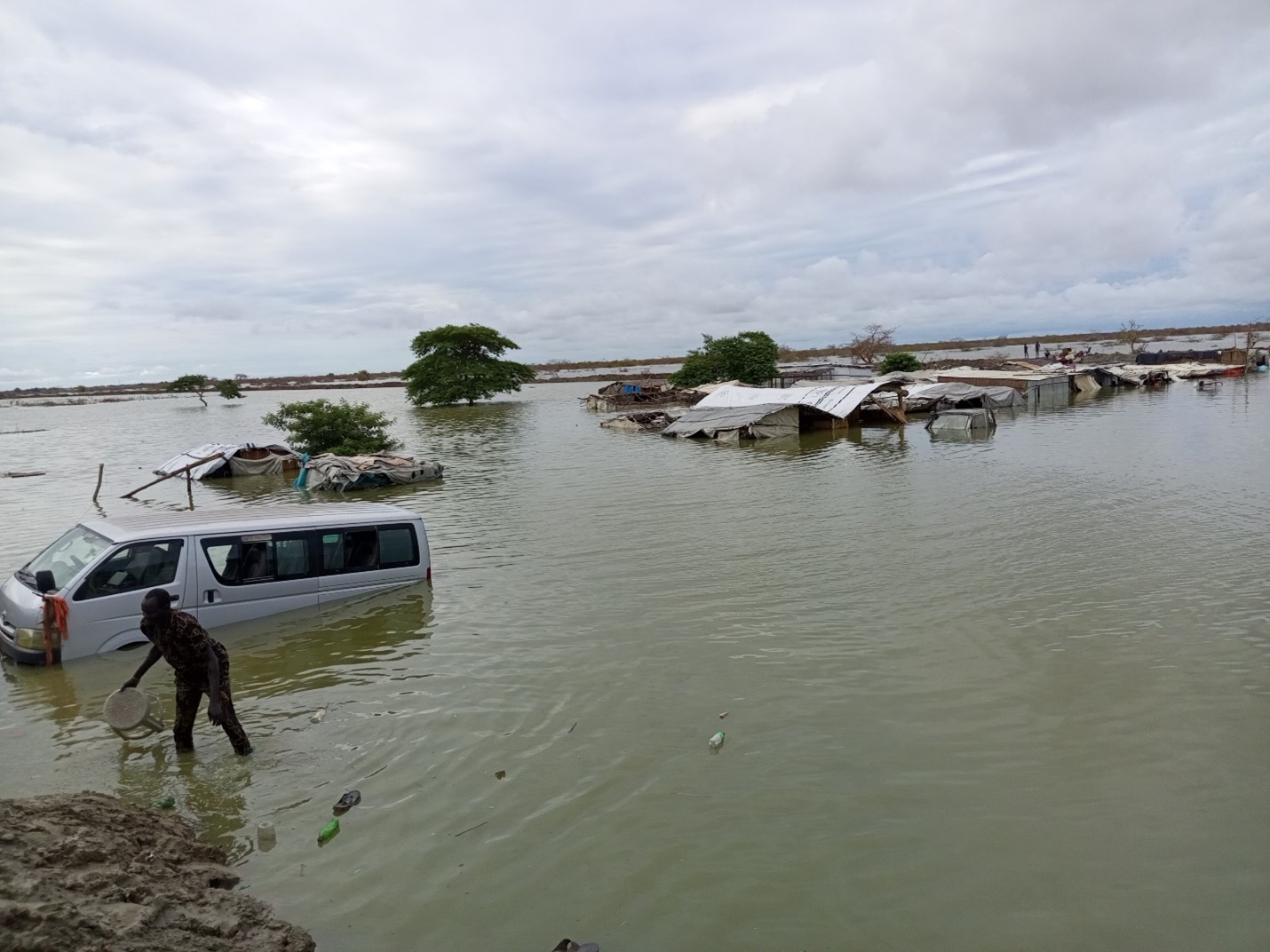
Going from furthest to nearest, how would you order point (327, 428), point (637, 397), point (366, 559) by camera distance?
1. point (637, 397)
2. point (327, 428)
3. point (366, 559)

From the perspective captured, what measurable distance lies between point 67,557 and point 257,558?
2214mm

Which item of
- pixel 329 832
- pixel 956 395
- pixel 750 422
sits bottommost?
pixel 329 832

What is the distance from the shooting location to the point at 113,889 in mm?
4566

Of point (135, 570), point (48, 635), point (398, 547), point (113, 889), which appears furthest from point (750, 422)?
point (113, 889)

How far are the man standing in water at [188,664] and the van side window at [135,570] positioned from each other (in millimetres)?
2949

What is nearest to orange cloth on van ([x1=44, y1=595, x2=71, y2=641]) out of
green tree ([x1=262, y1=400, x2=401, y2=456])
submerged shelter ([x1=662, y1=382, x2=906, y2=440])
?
green tree ([x1=262, y1=400, x2=401, y2=456])

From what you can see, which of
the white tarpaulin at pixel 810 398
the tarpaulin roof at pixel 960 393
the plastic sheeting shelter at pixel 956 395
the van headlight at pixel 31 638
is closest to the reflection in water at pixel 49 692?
the van headlight at pixel 31 638

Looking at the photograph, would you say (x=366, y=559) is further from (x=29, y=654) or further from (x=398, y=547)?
(x=29, y=654)

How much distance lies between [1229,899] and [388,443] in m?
32.1

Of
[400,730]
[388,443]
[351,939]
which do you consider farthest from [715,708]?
[388,443]

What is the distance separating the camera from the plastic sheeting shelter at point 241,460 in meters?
28.8

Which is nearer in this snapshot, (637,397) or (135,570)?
(135,570)

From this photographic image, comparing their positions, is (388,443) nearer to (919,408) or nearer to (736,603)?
(736,603)

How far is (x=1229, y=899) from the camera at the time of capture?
5.49 m
